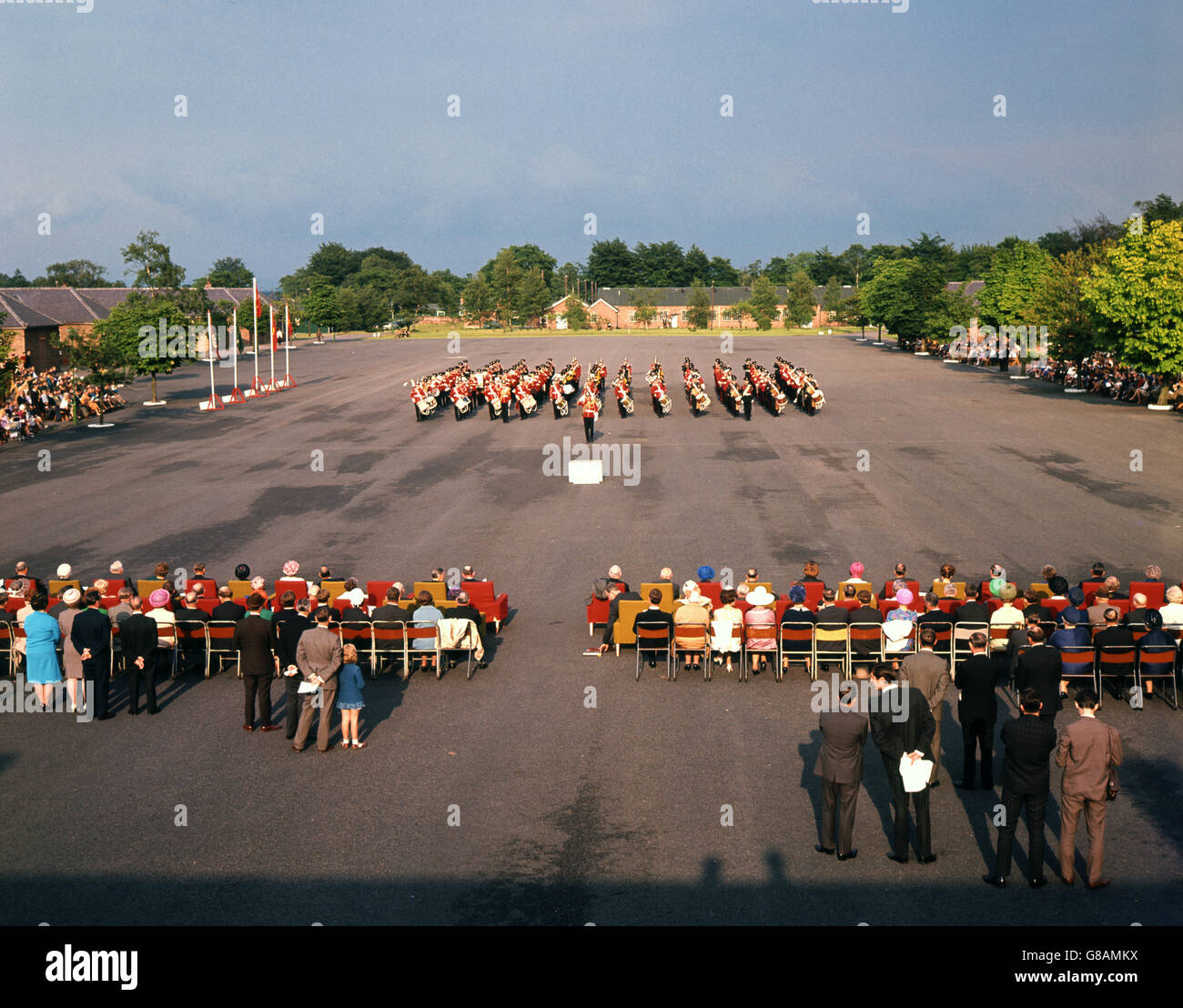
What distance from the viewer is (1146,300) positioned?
125 ft

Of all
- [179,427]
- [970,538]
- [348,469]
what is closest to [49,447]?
[179,427]

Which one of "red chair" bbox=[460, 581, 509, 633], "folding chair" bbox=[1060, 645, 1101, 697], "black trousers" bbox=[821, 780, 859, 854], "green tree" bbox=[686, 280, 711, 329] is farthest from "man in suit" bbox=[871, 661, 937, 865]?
"green tree" bbox=[686, 280, 711, 329]

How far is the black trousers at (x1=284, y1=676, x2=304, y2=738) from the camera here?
35.4 feet

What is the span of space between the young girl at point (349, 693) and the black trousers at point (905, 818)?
18.1ft

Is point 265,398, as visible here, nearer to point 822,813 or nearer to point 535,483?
point 535,483

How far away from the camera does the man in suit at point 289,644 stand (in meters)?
10.8

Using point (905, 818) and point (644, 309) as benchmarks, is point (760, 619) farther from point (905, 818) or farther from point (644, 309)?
point (644, 309)

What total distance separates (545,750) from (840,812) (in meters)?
3.40

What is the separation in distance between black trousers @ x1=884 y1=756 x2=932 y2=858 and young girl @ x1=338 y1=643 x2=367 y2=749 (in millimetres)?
5524

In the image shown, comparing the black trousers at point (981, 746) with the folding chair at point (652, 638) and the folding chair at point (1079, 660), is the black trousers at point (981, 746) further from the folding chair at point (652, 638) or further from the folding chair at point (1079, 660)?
the folding chair at point (652, 638)

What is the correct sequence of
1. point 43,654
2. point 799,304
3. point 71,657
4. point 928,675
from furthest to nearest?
point 799,304
point 71,657
point 43,654
point 928,675

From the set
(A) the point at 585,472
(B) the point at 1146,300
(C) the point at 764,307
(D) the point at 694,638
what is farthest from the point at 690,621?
(C) the point at 764,307

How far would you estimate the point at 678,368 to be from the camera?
58594 millimetres
